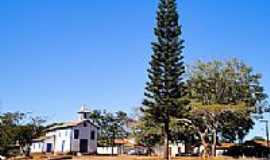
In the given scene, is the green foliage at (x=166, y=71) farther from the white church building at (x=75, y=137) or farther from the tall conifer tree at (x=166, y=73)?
the white church building at (x=75, y=137)

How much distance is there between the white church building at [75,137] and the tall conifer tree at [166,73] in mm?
14879

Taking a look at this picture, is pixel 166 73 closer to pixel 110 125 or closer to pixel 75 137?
pixel 75 137

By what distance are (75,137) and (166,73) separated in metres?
18.5

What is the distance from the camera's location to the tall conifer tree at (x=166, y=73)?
4422 cm

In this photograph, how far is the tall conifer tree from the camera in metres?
44.2

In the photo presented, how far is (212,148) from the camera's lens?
2052 inches

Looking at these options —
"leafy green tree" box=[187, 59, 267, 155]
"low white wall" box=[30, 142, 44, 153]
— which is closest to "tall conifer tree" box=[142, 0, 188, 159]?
"leafy green tree" box=[187, 59, 267, 155]

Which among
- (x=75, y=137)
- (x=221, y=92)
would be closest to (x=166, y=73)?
(x=221, y=92)

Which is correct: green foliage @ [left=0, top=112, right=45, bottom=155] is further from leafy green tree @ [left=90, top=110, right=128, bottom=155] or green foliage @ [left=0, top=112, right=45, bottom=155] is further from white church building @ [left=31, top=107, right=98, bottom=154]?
leafy green tree @ [left=90, top=110, right=128, bottom=155]

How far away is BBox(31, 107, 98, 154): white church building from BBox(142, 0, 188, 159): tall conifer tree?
14.9 m

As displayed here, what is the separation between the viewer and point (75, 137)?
187 feet

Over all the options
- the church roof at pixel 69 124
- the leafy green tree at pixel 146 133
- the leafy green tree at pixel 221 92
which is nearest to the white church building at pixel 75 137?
the church roof at pixel 69 124

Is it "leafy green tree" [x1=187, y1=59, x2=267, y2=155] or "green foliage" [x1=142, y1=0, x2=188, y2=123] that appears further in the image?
"leafy green tree" [x1=187, y1=59, x2=267, y2=155]

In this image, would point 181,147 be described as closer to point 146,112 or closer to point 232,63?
point 232,63
